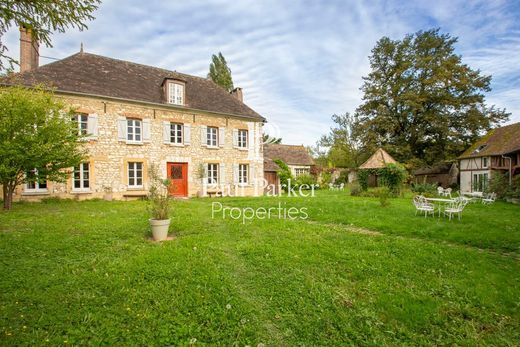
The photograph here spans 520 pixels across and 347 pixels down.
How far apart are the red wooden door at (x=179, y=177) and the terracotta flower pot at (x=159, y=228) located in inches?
381

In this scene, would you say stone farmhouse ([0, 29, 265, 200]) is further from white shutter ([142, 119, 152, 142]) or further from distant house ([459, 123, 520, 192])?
distant house ([459, 123, 520, 192])

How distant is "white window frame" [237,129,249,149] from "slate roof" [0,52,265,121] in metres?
→ 1.12

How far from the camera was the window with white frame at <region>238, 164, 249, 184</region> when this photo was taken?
57.3 ft

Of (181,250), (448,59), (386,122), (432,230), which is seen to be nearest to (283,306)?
(181,250)

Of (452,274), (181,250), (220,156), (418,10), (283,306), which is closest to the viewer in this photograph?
(283,306)

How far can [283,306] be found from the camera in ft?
10.8

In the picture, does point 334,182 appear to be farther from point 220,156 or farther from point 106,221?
point 106,221

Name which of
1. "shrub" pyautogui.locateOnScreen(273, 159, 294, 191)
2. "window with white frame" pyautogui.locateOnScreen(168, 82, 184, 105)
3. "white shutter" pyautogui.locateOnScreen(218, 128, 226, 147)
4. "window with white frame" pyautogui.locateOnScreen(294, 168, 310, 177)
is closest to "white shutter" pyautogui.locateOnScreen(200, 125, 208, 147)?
"white shutter" pyautogui.locateOnScreen(218, 128, 226, 147)

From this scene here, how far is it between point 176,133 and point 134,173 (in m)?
3.34

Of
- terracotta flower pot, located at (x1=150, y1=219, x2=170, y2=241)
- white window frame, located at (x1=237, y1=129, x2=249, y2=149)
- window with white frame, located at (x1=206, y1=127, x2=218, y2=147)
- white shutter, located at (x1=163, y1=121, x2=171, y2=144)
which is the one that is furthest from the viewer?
white window frame, located at (x1=237, y1=129, x2=249, y2=149)

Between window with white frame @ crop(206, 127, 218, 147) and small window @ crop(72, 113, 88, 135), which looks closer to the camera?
small window @ crop(72, 113, 88, 135)

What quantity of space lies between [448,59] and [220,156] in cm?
2435

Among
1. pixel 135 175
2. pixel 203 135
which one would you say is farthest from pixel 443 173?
pixel 135 175

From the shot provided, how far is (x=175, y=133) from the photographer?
1516 centimetres
